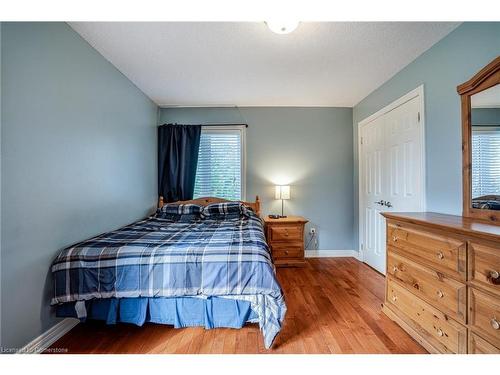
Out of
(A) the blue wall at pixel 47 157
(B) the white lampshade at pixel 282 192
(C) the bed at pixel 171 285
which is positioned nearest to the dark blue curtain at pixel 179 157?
(A) the blue wall at pixel 47 157

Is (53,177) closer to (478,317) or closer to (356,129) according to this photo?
(478,317)

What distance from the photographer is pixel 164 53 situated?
2.01 meters

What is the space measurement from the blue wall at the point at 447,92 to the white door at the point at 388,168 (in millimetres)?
113

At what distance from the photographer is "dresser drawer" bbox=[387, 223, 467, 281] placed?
1.18 metres

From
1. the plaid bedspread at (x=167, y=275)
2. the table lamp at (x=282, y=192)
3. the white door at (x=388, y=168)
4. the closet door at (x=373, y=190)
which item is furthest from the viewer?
the table lamp at (x=282, y=192)

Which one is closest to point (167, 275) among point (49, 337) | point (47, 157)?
point (49, 337)

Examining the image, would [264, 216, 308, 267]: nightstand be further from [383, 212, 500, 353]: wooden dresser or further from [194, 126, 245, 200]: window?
[383, 212, 500, 353]: wooden dresser

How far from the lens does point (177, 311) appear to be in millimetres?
1572

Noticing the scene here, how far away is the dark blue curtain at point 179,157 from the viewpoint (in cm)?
333

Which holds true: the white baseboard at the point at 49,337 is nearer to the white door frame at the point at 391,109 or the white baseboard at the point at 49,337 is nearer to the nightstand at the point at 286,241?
the nightstand at the point at 286,241

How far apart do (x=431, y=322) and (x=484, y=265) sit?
56 centimetres

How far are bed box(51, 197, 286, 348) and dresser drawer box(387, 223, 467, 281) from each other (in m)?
0.98

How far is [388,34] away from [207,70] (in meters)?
1.69
